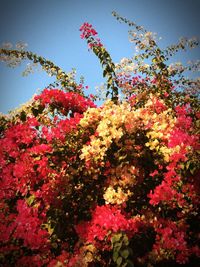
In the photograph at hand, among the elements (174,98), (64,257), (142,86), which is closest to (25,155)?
(64,257)

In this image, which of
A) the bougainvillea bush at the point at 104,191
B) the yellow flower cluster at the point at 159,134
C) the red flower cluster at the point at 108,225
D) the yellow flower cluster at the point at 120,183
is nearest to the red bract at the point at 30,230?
the bougainvillea bush at the point at 104,191

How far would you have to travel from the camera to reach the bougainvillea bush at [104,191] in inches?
133

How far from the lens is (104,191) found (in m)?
3.98

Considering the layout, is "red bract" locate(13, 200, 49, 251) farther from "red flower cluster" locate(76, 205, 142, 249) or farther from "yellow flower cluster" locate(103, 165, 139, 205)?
"yellow flower cluster" locate(103, 165, 139, 205)

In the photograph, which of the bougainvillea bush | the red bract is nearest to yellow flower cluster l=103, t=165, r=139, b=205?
the bougainvillea bush

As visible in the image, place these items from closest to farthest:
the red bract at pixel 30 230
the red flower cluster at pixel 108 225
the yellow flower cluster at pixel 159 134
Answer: the red flower cluster at pixel 108 225, the red bract at pixel 30 230, the yellow flower cluster at pixel 159 134

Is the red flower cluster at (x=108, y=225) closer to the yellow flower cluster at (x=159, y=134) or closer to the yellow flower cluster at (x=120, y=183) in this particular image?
the yellow flower cluster at (x=120, y=183)

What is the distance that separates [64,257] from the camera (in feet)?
A: 12.1

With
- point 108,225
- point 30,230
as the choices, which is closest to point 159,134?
point 108,225

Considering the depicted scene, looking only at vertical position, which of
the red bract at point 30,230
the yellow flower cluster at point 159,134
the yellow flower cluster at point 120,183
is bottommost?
the red bract at point 30,230

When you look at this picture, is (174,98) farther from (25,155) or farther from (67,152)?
(25,155)

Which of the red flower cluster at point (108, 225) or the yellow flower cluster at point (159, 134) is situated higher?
the yellow flower cluster at point (159, 134)

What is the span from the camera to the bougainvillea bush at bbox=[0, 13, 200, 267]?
338 cm

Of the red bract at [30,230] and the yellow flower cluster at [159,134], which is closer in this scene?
the red bract at [30,230]
